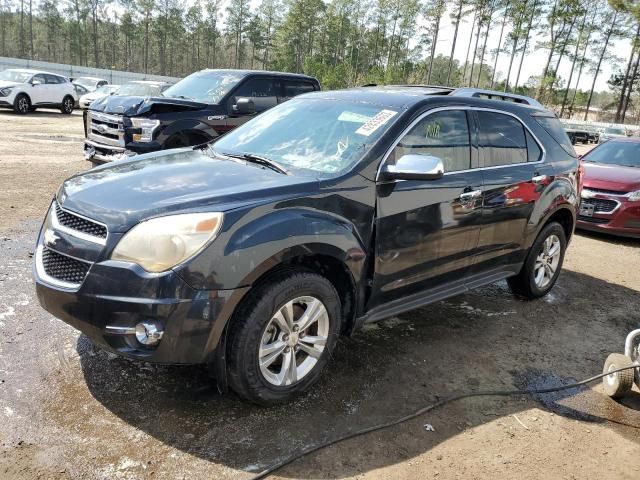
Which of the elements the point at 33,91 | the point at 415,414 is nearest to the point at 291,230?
the point at 415,414

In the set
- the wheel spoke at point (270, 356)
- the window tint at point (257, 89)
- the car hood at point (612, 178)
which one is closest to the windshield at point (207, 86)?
the window tint at point (257, 89)

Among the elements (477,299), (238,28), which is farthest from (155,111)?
(238,28)

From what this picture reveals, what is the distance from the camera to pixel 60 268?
2.91 m

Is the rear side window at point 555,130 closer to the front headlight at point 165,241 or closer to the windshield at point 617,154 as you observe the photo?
the front headlight at point 165,241

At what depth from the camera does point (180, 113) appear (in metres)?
8.06

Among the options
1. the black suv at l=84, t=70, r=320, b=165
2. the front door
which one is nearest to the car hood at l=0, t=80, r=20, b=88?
the black suv at l=84, t=70, r=320, b=165

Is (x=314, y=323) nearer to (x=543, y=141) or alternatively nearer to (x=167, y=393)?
(x=167, y=393)

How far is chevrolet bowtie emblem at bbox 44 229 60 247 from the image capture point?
2975mm

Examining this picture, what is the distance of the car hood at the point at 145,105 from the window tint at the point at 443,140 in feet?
17.1

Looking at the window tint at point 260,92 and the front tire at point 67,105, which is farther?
the front tire at point 67,105

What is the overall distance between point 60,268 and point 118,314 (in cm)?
52

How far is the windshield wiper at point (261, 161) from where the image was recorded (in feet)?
11.1

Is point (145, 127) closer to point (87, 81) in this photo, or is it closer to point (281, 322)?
point (281, 322)

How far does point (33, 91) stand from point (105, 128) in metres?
15.1
